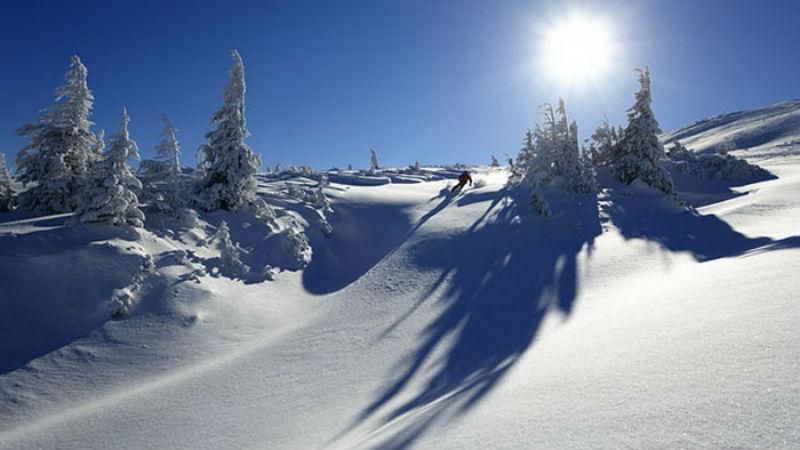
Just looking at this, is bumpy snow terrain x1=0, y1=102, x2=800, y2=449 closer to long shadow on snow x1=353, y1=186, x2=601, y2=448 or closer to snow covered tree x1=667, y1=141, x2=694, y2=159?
long shadow on snow x1=353, y1=186, x2=601, y2=448

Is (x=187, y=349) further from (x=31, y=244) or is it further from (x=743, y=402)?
(x=743, y=402)

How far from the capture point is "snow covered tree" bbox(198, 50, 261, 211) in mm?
18766

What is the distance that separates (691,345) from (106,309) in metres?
13.0

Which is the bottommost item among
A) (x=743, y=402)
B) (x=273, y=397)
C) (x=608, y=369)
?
(x=273, y=397)

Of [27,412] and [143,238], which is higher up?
[143,238]

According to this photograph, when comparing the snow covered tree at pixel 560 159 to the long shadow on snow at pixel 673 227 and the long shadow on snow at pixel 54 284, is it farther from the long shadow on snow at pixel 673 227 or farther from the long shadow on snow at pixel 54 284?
the long shadow on snow at pixel 54 284

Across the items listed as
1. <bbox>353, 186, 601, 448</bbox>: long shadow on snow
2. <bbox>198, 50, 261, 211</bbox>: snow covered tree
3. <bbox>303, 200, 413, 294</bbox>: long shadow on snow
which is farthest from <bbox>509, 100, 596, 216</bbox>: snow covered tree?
<bbox>198, 50, 261, 211</bbox>: snow covered tree

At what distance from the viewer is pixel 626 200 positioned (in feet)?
73.4

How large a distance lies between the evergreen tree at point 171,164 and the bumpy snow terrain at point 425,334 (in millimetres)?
1881

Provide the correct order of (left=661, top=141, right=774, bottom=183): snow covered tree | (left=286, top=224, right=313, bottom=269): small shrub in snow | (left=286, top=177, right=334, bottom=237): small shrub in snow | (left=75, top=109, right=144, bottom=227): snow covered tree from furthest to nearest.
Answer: (left=661, top=141, right=774, bottom=183): snow covered tree, (left=286, top=177, right=334, bottom=237): small shrub in snow, (left=286, top=224, right=313, bottom=269): small shrub in snow, (left=75, top=109, right=144, bottom=227): snow covered tree

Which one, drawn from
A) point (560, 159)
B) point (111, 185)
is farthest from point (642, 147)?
point (111, 185)

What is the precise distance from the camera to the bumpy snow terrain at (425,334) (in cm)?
347

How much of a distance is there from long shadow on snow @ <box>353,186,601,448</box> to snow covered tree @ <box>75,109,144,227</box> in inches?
419

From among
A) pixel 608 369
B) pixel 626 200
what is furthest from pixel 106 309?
pixel 626 200
